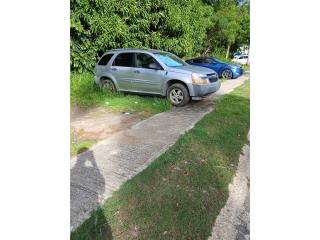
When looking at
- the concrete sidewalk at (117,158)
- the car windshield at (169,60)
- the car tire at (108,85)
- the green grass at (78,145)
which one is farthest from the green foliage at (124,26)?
the green grass at (78,145)

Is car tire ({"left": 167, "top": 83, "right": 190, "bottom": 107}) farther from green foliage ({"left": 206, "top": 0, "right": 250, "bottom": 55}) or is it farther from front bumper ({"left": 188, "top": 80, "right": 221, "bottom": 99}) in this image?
green foliage ({"left": 206, "top": 0, "right": 250, "bottom": 55})

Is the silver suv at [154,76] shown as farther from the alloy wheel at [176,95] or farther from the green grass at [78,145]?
the green grass at [78,145]

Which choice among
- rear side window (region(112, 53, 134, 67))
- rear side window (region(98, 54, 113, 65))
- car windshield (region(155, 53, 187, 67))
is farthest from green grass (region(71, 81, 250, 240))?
rear side window (region(98, 54, 113, 65))

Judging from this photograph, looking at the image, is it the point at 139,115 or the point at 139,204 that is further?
the point at 139,115

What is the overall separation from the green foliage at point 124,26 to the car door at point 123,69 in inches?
66.8

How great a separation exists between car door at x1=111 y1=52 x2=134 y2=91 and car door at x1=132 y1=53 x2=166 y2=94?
14cm

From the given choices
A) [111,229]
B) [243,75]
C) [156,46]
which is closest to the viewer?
[111,229]

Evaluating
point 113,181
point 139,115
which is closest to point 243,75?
point 139,115

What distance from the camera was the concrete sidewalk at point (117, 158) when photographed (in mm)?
3094

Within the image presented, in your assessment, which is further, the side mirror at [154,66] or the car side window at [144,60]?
the car side window at [144,60]

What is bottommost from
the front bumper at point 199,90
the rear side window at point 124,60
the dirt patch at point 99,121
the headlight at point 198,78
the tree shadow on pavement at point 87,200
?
the tree shadow on pavement at point 87,200

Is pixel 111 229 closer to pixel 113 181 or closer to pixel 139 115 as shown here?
pixel 113 181
